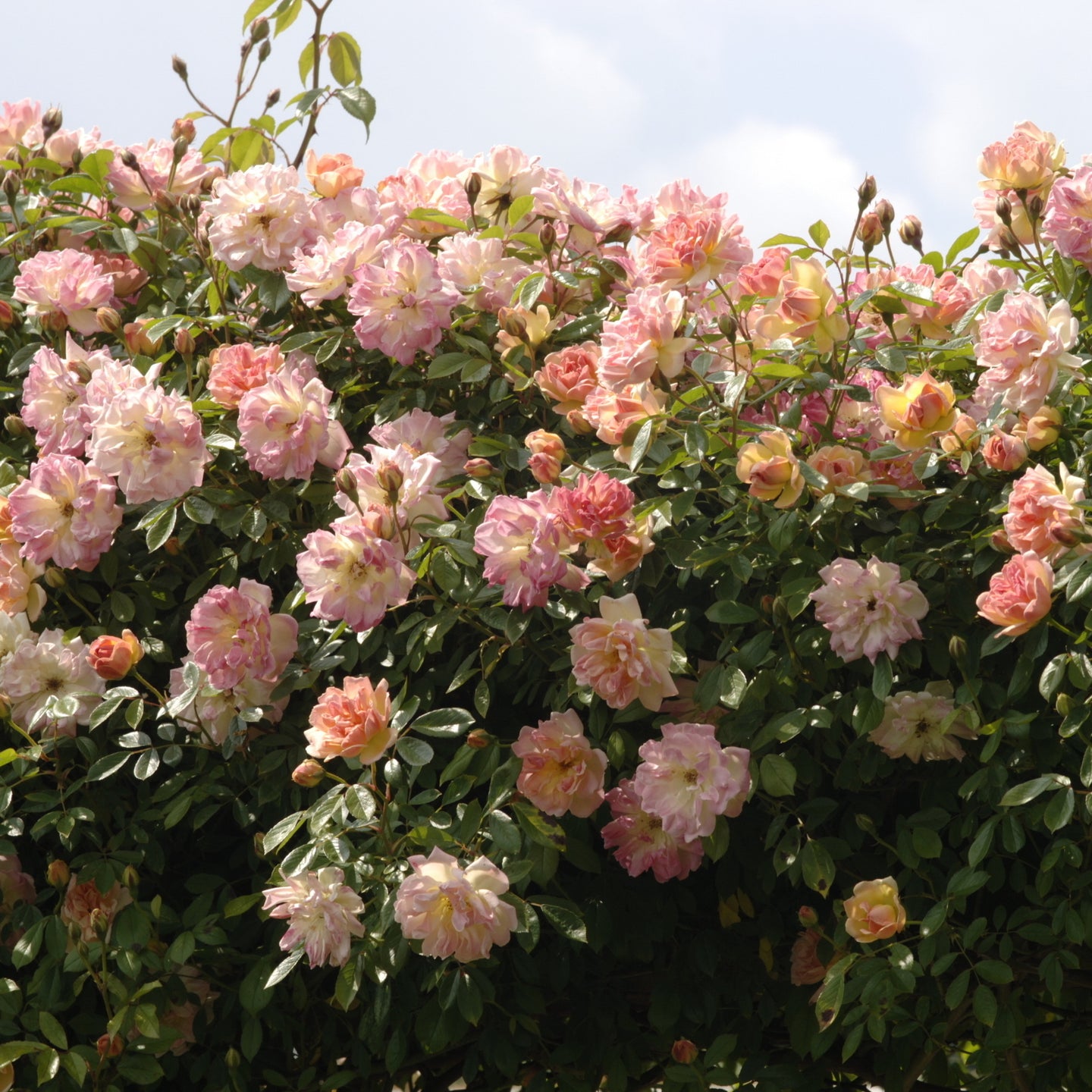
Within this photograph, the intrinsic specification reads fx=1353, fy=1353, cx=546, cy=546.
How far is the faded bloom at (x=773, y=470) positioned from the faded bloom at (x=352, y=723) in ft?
1.49

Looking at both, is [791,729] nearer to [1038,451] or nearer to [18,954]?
[1038,451]

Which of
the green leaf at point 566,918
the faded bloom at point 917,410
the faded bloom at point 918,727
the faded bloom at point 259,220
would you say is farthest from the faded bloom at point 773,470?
the faded bloom at point 259,220

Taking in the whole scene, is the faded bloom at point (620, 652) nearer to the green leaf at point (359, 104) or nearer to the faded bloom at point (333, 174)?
the faded bloom at point (333, 174)

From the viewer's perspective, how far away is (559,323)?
1.78 metres

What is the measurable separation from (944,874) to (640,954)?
36cm

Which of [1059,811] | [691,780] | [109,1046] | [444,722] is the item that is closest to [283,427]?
[444,722]

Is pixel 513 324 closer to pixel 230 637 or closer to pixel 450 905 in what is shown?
pixel 230 637

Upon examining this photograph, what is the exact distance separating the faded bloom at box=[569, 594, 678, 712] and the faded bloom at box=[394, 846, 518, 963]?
0.22 meters

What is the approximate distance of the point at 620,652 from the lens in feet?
4.72

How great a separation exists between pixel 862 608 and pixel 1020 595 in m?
0.16

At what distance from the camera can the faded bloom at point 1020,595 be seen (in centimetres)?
135

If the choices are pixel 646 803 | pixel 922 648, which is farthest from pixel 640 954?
pixel 922 648

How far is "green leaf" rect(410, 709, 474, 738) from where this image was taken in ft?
4.89

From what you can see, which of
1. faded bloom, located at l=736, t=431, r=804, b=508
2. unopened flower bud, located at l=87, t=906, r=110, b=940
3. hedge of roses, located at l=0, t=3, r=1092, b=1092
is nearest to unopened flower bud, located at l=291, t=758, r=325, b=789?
hedge of roses, located at l=0, t=3, r=1092, b=1092
